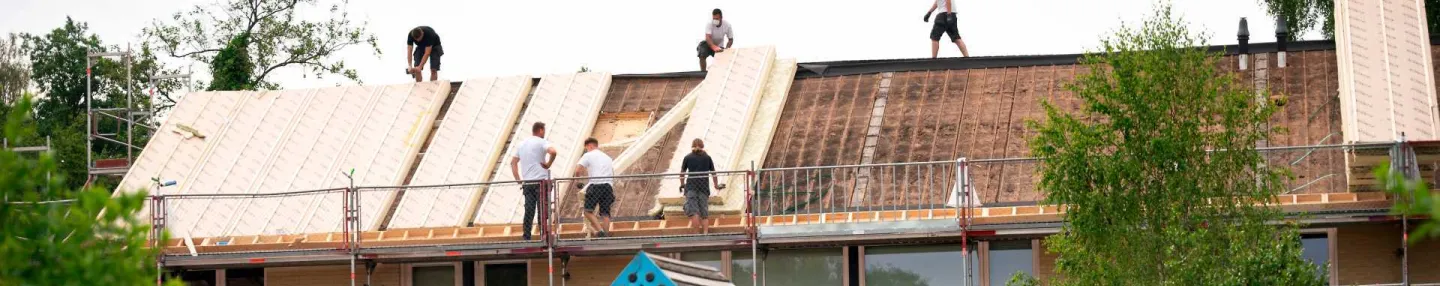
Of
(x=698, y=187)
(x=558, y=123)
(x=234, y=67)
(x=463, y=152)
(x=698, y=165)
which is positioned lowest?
(x=698, y=187)

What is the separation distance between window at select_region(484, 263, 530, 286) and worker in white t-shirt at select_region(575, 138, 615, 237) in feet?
6.30

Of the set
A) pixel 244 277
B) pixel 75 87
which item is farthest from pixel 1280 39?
pixel 75 87

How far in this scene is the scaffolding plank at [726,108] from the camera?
1023 inches

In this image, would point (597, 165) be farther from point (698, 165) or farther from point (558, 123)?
point (558, 123)

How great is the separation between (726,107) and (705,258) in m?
2.89

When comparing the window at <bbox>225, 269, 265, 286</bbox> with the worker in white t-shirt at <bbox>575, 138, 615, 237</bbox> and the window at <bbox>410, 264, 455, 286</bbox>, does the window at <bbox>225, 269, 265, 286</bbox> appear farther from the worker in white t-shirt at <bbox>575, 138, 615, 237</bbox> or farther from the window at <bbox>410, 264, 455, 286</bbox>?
the worker in white t-shirt at <bbox>575, 138, 615, 237</bbox>

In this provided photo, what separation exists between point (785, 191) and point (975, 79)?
4.03 meters

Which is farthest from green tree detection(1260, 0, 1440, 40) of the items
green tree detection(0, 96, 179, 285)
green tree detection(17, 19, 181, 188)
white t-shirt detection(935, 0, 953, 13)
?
green tree detection(0, 96, 179, 285)

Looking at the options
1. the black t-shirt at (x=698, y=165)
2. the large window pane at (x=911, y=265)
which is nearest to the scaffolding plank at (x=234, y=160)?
the black t-shirt at (x=698, y=165)

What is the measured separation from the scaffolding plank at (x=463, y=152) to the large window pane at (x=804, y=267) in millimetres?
3582

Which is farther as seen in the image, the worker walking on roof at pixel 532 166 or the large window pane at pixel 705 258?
the large window pane at pixel 705 258

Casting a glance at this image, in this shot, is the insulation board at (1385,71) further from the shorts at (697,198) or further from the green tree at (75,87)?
the green tree at (75,87)

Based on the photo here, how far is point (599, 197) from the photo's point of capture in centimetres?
2366

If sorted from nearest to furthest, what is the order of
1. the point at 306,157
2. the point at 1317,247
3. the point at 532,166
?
the point at 1317,247 < the point at 532,166 < the point at 306,157
